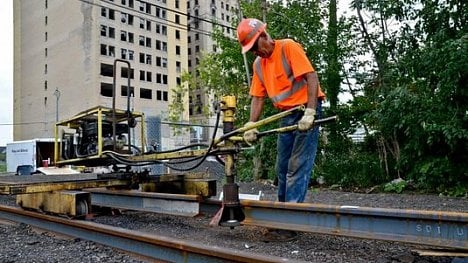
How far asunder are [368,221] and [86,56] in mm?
59094

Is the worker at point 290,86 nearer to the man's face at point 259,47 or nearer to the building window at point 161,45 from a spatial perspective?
the man's face at point 259,47

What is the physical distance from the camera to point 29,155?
A: 2600cm

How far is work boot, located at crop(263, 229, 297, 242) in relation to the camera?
409 centimetres

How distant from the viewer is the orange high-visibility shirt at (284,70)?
411 cm

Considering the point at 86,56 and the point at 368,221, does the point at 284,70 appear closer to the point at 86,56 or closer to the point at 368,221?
the point at 368,221

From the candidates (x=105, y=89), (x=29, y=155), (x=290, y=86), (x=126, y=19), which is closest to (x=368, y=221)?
(x=290, y=86)

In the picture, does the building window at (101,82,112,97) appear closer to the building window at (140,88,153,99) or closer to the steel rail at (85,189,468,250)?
the building window at (140,88,153,99)

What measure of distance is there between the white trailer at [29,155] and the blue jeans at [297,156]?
23.0m

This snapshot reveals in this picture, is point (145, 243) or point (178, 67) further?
point (178, 67)

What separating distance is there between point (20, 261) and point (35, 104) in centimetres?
6747

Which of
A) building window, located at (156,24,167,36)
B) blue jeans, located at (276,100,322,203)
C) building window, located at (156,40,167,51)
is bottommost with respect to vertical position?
blue jeans, located at (276,100,322,203)

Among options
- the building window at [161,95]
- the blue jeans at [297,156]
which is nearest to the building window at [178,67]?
the building window at [161,95]

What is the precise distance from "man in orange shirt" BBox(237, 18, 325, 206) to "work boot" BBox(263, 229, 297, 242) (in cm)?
36

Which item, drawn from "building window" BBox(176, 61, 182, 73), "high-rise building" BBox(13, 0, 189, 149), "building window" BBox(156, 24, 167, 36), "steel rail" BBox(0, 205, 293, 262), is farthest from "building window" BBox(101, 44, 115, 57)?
"steel rail" BBox(0, 205, 293, 262)
